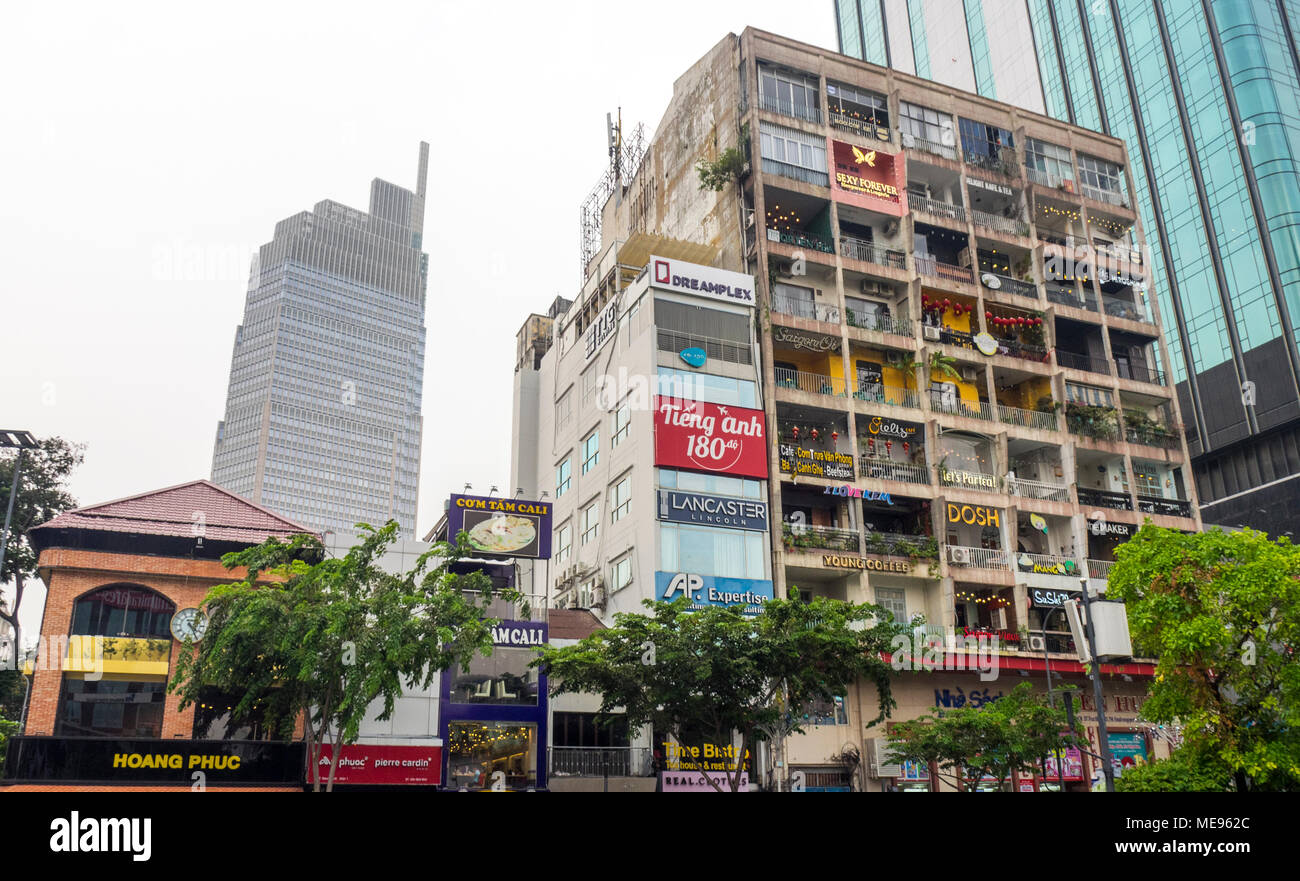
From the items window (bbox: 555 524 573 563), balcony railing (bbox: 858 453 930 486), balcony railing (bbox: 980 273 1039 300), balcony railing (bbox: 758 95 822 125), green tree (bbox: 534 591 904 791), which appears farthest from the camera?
balcony railing (bbox: 980 273 1039 300)

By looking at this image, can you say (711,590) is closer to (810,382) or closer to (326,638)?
(810,382)

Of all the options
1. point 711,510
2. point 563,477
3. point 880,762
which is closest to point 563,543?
point 563,477

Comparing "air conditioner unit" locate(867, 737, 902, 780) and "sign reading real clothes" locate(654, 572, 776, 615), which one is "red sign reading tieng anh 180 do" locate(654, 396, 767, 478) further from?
"air conditioner unit" locate(867, 737, 902, 780)

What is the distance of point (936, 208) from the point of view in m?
52.6

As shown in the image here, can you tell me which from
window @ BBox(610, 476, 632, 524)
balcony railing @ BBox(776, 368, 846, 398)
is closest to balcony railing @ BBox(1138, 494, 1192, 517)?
balcony railing @ BBox(776, 368, 846, 398)

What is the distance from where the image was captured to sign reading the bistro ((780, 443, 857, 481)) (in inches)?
1731

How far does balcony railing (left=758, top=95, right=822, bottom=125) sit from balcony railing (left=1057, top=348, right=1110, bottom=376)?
17076mm

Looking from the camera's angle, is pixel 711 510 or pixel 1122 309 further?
pixel 1122 309

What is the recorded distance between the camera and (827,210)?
51.0m

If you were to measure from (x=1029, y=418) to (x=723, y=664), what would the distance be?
26.7m

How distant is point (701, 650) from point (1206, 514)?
178 ft

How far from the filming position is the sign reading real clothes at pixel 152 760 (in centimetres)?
2958
